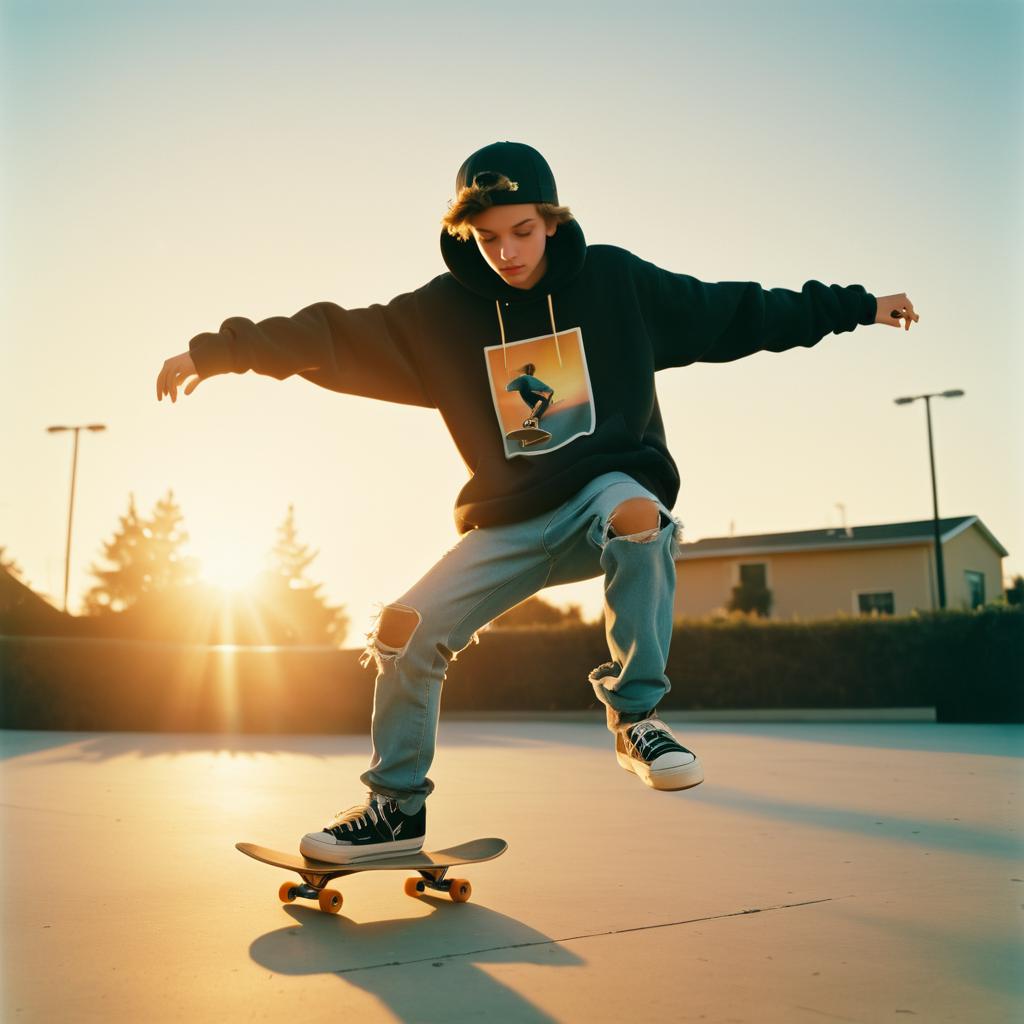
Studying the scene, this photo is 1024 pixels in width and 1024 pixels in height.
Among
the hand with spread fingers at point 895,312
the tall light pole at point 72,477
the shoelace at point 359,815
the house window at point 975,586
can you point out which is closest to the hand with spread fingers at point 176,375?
the shoelace at point 359,815

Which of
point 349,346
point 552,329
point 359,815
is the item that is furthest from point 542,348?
point 359,815

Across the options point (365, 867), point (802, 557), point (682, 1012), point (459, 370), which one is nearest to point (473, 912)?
point (365, 867)

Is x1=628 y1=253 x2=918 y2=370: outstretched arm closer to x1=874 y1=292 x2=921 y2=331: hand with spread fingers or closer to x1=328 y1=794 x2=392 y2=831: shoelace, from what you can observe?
x1=874 y1=292 x2=921 y2=331: hand with spread fingers

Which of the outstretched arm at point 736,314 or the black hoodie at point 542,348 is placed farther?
the outstretched arm at point 736,314

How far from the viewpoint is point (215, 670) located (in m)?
14.9

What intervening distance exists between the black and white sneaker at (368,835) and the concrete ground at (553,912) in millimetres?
171

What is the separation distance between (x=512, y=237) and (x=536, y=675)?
50.9 feet

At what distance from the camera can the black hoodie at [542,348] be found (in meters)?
3.30

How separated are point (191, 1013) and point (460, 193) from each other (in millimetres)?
2235

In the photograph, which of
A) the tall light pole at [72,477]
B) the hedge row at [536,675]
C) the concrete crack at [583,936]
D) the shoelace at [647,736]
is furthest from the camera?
the tall light pole at [72,477]

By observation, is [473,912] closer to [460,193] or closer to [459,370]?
[459,370]

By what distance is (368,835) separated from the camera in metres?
3.34

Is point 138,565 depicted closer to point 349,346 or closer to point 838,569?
point 838,569

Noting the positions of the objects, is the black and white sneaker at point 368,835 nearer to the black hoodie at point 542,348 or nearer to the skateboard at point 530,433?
the black hoodie at point 542,348
